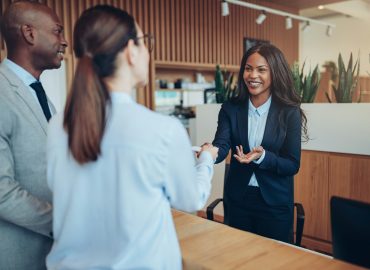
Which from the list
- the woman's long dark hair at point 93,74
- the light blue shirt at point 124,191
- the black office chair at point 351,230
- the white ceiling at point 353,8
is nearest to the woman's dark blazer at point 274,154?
the black office chair at point 351,230

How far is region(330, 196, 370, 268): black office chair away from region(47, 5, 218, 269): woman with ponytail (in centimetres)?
37

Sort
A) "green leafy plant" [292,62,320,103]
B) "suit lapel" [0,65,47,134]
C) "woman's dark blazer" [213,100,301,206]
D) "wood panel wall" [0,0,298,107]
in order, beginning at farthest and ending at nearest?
1. "wood panel wall" [0,0,298,107]
2. "green leafy plant" [292,62,320,103]
3. "woman's dark blazer" [213,100,301,206]
4. "suit lapel" [0,65,47,134]

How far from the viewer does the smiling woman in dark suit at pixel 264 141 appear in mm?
1901

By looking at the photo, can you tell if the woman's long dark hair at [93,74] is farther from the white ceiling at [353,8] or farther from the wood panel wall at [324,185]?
the white ceiling at [353,8]

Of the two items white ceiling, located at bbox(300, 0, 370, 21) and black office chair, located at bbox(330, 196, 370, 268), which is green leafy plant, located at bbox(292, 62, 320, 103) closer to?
black office chair, located at bbox(330, 196, 370, 268)

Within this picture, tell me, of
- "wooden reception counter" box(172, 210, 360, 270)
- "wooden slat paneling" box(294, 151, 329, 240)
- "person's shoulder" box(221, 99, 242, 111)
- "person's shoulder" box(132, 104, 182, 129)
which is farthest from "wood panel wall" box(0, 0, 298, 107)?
"person's shoulder" box(132, 104, 182, 129)

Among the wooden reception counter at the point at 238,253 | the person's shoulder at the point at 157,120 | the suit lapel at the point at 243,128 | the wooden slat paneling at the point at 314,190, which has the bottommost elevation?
the wooden slat paneling at the point at 314,190

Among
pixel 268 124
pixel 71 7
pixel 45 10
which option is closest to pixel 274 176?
pixel 268 124

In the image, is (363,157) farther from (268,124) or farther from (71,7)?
(71,7)

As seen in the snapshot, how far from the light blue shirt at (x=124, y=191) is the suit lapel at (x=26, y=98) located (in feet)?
1.09

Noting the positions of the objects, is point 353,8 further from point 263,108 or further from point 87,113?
point 87,113

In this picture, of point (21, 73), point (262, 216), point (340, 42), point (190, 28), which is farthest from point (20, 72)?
point (340, 42)

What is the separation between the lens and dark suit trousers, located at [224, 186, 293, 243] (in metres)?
1.90

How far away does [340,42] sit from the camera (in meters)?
11.8
